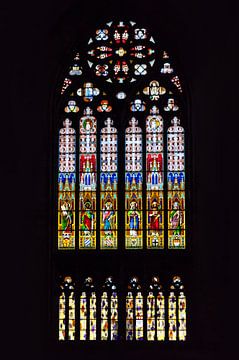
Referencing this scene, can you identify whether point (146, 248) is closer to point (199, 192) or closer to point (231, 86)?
point (199, 192)

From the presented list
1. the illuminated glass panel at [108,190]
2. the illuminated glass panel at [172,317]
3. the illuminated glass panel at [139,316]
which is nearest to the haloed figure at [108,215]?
the illuminated glass panel at [108,190]

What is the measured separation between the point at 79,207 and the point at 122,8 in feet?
9.94

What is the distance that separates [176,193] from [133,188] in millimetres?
623

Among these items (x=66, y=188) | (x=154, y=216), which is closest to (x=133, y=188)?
(x=154, y=216)

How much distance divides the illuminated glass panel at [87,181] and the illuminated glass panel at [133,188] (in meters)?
0.47

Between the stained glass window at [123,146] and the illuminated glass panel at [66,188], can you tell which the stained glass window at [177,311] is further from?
the illuminated glass panel at [66,188]

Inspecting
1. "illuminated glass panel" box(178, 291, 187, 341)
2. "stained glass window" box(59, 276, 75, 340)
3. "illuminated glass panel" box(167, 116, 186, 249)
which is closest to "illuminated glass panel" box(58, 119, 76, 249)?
"stained glass window" box(59, 276, 75, 340)

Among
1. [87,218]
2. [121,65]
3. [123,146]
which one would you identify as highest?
[121,65]

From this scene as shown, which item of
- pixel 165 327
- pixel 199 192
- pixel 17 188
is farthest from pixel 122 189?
pixel 17 188

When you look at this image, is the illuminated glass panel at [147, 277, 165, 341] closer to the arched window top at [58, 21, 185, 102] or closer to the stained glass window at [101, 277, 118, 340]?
the stained glass window at [101, 277, 118, 340]

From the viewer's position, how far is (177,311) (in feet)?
37.5

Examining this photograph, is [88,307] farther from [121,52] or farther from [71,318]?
[121,52]

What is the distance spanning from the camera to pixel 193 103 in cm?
1162

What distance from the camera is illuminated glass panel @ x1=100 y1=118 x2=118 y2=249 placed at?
11.7 m
